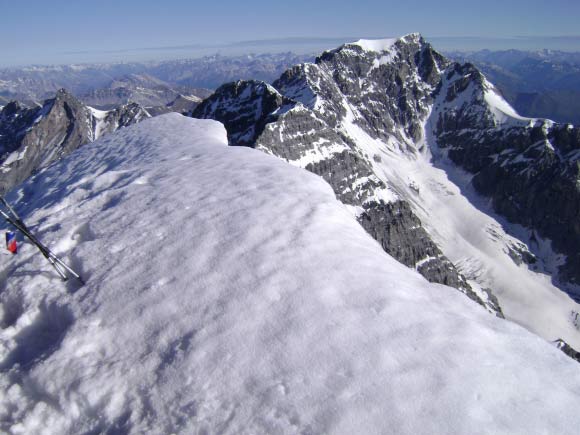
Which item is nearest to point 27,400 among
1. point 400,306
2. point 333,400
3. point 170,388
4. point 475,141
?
point 170,388

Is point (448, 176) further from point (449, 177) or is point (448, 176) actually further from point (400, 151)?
point (400, 151)

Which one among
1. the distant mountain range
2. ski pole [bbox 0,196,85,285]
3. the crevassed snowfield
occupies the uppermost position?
ski pole [bbox 0,196,85,285]

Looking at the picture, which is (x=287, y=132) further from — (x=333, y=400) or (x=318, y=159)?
(x=333, y=400)

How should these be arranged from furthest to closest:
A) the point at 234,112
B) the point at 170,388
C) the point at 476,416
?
the point at 234,112
the point at 170,388
the point at 476,416

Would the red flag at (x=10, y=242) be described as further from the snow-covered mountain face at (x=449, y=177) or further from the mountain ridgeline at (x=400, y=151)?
the mountain ridgeline at (x=400, y=151)

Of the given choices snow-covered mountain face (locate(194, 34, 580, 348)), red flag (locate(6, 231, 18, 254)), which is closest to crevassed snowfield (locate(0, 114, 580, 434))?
red flag (locate(6, 231, 18, 254))

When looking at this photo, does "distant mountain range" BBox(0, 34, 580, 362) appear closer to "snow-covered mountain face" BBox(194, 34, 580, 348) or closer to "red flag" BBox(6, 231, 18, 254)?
"snow-covered mountain face" BBox(194, 34, 580, 348)
